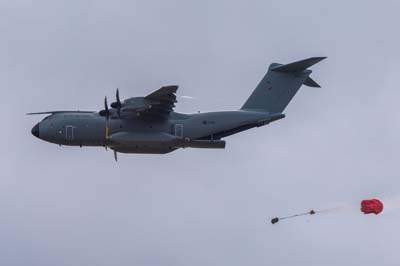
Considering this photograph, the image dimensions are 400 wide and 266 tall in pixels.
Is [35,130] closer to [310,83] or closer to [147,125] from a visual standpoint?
[147,125]

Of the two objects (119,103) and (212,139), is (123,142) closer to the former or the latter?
(119,103)

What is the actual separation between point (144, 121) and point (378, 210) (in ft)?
35.5

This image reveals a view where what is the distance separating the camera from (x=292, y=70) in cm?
3672

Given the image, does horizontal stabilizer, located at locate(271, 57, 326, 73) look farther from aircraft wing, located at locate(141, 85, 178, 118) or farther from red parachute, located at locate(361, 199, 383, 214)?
→ red parachute, located at locate(361, 199, 383, 214)

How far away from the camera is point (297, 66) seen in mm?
36312

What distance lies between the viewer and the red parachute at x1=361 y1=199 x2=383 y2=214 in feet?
99.8

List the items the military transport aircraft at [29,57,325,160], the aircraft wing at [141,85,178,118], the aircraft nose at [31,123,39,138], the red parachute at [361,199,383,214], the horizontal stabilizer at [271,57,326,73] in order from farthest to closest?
the aircraft nose at [31,123,39,138] → the horizontal stabilizer at [271,57,326,73] → the military transport aircraft at [29,57,325,160] → the aircraft wing at [141,85,178,118] → the red parachute at [361,199,383,214]

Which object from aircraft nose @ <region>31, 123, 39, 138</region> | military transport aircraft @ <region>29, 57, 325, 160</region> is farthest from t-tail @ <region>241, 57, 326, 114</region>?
aircraft nose @ <region>31, 123, 39, 138</region>

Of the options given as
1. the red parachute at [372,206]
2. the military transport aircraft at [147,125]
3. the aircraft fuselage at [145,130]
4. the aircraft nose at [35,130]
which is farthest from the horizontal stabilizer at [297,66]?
the aircraft nose at [35,130]

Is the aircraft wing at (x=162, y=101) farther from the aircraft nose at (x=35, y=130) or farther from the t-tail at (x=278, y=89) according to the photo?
the aircraft nose at (x=35, y=130)

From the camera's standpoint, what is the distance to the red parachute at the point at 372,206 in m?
30.4

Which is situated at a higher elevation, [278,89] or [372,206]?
[278,89]

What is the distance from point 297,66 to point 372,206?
8427mm

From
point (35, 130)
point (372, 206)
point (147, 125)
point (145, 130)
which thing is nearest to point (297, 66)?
point (147, 125)
